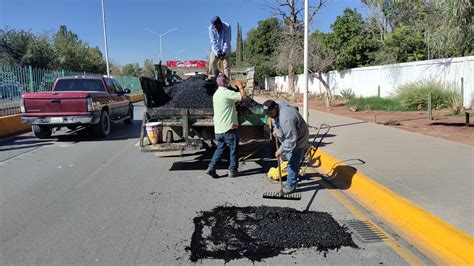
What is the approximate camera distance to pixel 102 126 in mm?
12141

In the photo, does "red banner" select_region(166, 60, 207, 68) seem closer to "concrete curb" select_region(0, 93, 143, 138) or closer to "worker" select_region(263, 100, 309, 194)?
"concrete curb" select_region(0, 93, 143, 138)

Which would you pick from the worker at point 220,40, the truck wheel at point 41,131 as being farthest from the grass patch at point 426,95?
the truck wheel at point 41,131

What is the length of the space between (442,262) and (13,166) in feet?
26.0

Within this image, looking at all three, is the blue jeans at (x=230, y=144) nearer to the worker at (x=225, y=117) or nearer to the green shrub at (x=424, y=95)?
the worker at (x=225, y=117)

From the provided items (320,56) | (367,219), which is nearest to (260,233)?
(367,219)

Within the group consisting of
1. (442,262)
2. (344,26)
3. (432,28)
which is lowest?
(442,262)

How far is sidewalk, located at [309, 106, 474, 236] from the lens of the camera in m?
4.91

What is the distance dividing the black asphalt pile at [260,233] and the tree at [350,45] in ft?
91.3

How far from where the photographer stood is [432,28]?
12.8 meters

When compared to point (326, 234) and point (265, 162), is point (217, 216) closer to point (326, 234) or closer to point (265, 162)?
point (326, 234)

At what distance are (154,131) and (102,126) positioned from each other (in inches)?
229

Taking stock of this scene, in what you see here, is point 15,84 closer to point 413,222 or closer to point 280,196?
point 280,196

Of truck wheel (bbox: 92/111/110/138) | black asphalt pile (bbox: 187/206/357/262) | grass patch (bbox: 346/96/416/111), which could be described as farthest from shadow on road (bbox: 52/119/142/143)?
grass patch (bbox: 346/96/416/111)

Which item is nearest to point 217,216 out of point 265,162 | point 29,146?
point 265,162
